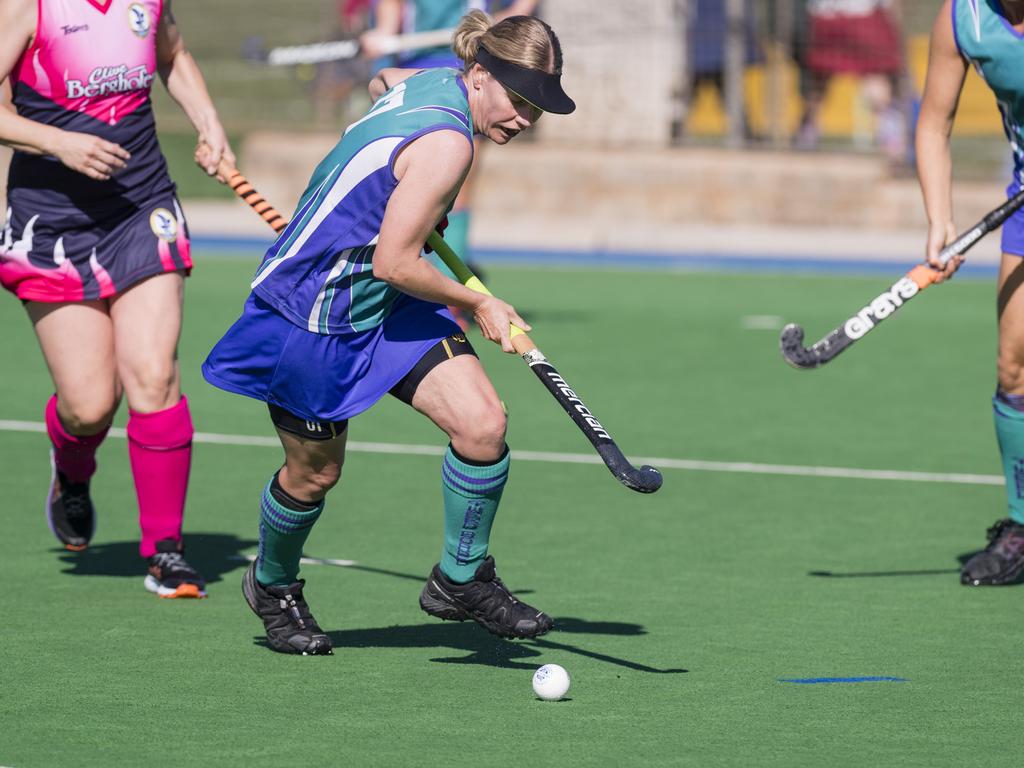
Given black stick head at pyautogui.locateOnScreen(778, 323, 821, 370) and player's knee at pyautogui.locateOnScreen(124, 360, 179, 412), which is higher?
black stick head at pyautogui.locateOnScreen(778, 323, 821, 370)

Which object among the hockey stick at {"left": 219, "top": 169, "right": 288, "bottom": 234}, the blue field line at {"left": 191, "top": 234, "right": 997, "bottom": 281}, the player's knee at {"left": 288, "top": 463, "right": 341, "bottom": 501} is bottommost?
the blue field line at {"left": 191, "top": 234, "right": 997, "bottom": 281}

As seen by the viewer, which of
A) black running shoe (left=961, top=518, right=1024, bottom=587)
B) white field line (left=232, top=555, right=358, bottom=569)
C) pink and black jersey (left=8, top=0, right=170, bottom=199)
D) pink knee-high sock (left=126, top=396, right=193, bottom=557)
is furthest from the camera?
white field line (left=232, top=555, right=358, bottom=569)

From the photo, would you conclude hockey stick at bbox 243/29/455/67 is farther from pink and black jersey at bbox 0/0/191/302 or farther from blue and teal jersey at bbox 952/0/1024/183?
blue and teal jersey at bbox 952/0/1024/183

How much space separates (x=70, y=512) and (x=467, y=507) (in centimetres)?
178

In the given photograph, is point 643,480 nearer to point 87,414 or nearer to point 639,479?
point 639,479

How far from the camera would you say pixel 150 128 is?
604 centimetres

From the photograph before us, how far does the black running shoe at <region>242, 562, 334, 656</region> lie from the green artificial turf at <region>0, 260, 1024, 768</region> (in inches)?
1.8

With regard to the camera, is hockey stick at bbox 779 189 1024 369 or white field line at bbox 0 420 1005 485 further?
white field line at bbox 0 420 1005 485

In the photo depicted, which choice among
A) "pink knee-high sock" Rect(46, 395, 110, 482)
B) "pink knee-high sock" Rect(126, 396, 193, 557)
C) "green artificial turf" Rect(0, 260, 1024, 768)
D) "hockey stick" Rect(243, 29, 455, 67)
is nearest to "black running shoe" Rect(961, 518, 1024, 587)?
"green artificial turf" Rect(0, 260, 1024, 768)

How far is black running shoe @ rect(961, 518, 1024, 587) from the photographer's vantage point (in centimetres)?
600

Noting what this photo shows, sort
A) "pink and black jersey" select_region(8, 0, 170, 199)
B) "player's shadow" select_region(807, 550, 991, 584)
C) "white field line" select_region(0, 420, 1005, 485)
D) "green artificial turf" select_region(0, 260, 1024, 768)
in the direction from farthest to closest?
1. "white field line" select_region(0, 420, 1005, 485)
2. "player's shadow" select_region(807, 550, 991, 584)
3. "pink and black jersey" select_region(8, 0, 170, 199)
4. "green artificial turf" select_region(0, 260, 1024, 768)

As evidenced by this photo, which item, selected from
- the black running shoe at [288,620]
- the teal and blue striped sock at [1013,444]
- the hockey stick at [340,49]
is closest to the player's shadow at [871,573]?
the teal and blue striped sock at [1013,444]

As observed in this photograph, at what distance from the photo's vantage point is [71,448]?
6.21m

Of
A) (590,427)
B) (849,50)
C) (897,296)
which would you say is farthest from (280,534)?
(849,50)
